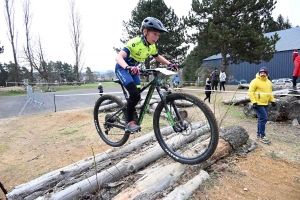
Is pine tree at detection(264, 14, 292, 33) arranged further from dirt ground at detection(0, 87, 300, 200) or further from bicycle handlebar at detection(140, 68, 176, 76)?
bicycle handlebar at detection(140, 68, 176, 76)

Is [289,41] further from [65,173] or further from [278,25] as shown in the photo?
[278,25]

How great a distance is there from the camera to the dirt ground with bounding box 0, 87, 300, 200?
2877 millimetres

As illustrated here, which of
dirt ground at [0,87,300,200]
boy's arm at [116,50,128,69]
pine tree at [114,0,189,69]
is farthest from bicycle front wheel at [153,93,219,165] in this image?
pine tree at [114,0,189,69]

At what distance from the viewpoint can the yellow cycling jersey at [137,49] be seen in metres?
3.08

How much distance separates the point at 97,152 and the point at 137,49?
3.10 m

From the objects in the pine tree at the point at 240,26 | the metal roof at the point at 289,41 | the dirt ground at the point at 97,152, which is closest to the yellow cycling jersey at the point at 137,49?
the dirt ground at the point at 97,152

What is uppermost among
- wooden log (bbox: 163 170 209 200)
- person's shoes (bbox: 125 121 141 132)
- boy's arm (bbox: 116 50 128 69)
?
boy's arm (bbox: 116 50 128 69)

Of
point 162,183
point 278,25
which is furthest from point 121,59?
point 278,25

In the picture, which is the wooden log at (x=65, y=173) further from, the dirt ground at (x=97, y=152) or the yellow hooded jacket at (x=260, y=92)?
the yellow hooded jacket at (x=260, y=92)

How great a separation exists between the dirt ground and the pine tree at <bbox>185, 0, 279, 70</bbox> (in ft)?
35.7

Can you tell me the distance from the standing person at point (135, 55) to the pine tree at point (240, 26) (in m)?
16.3

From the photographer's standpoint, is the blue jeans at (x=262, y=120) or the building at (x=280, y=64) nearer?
the blue jeans at (x=262, y=120)

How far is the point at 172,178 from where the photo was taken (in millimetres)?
2855

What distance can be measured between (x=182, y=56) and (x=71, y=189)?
90.6 ft
